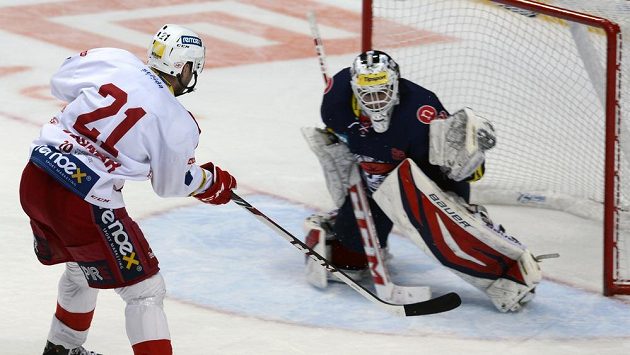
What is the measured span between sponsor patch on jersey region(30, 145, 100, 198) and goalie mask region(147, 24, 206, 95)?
0.37 metres

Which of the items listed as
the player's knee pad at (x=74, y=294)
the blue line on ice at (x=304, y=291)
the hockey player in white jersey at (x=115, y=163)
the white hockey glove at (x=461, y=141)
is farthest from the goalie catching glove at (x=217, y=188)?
the white hockey glove at (x=461, y=141)

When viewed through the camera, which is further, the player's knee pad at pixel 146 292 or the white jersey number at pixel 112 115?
the player's knee pad at pixel 146 292

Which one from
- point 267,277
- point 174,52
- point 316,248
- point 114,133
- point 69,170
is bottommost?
point 267,277

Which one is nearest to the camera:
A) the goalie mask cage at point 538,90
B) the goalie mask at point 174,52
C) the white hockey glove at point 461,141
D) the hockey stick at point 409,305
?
the goalie mask at point 174,52

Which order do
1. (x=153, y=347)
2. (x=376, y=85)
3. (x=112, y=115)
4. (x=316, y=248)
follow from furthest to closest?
(x=316, y=248)
(x=376, y=85)
(x=153, y=347)
(x=112, y=115)

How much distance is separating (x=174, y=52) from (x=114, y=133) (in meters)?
0.33

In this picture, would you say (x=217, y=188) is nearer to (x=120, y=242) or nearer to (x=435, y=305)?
(x=120, y=242)

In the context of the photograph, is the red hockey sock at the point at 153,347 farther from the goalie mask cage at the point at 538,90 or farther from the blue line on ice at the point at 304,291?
the goalie mask cage at the point at 538,90

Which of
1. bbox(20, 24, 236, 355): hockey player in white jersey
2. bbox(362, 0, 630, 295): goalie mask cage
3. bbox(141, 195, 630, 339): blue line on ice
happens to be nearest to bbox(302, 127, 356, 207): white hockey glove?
bbox(141, 195, 630, 339): blue line on ice

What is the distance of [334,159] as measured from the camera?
498cm

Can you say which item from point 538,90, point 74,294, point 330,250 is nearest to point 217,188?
point 74,294

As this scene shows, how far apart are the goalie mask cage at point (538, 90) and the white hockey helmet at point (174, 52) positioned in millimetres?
1550

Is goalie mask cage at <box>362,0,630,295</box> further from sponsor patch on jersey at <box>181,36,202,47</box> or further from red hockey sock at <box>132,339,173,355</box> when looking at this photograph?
red hockey sock at <box>132,339,173,355</box>

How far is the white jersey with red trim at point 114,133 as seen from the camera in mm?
3656
